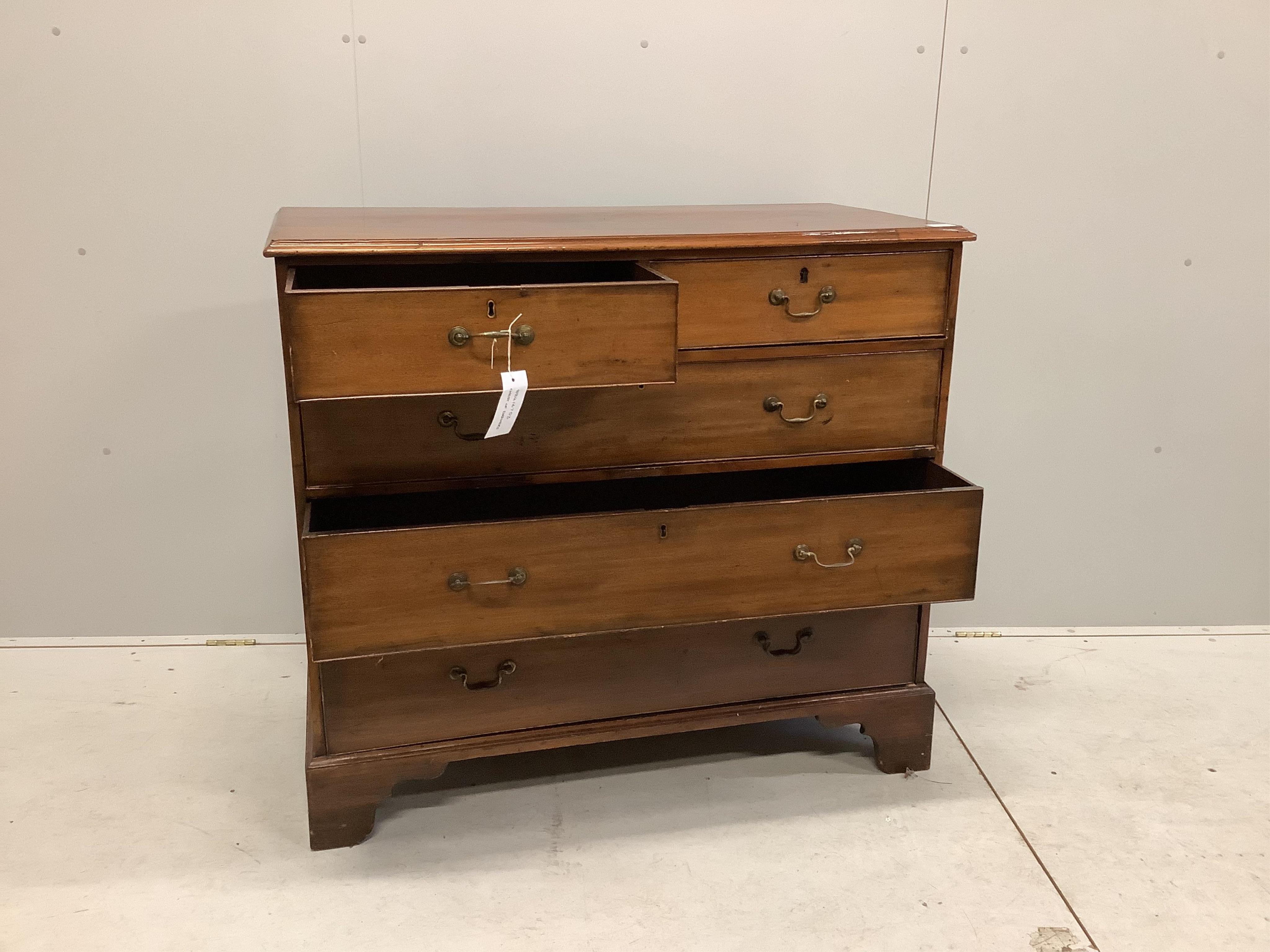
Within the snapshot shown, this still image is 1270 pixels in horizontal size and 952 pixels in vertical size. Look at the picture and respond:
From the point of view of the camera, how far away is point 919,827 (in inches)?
71.2

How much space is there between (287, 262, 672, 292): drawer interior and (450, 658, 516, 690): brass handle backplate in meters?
0.59

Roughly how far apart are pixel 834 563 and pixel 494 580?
51cm

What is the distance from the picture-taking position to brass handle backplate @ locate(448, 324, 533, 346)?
1402mm

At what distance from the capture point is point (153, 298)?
2.13 metres

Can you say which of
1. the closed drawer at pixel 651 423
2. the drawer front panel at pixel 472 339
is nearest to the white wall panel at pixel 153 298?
the closed drawer at pixel 651 423

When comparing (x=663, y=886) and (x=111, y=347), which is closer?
(x=663, y=886)

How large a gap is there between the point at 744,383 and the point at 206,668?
130 cm

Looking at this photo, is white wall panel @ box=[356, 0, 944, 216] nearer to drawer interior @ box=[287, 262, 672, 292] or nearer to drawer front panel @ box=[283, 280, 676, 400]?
drawer interior @ box=[287, 262, 672, 292]

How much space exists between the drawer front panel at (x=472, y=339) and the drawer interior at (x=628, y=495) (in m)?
0.31

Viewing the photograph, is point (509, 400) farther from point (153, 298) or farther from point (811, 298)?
point (153, 298)

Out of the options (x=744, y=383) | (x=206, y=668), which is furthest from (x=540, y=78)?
(x=206, y=668)

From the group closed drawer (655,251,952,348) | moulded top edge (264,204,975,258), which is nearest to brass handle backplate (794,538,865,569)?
closed drawer (655,251,952,348)

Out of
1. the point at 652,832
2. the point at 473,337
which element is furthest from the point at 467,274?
the point at 652,832

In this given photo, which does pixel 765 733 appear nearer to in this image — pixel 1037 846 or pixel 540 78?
pixel 1037 846
